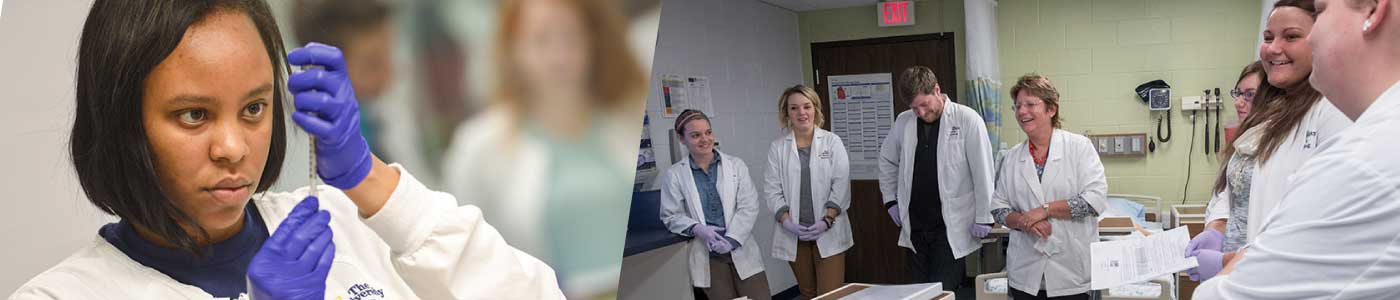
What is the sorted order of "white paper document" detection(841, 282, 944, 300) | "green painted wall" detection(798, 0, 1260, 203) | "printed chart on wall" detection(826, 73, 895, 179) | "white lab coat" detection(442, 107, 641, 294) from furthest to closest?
"printed chart on wall" detection(826, 73, 895, 179) → "green painted wall" detection(798, 0, 1260, 203) → "white paper document" detection(841, 282, 944, 300) → "white lab coat" detection(442, 107, 641, 294)

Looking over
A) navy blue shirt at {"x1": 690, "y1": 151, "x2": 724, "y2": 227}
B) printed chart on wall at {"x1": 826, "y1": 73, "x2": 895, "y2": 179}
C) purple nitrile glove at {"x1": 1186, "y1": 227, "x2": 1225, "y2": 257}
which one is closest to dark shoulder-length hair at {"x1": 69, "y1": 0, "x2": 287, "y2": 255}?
purple nitrile glove at {"x1": 1186, "y1": 227, "x2": 1225, "y2": 257}

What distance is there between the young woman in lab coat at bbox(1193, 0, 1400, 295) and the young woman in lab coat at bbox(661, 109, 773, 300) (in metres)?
2.85

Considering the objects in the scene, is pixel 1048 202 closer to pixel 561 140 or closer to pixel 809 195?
pixel 809 195

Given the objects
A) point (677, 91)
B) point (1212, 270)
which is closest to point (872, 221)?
point (677, 91)

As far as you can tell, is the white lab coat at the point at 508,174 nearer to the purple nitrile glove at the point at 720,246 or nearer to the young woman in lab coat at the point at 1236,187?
the young woman in lab coat at the point at 1236,187

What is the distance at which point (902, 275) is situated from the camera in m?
5.81

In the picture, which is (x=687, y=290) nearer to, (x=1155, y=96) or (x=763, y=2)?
(x=763, y=2)

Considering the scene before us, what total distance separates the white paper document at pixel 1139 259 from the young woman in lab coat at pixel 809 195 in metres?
1.83

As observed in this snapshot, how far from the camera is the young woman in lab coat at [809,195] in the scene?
4.16 meters

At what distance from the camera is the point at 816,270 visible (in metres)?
4.27

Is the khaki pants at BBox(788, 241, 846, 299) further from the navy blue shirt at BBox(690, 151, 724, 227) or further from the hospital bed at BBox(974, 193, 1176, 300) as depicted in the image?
the hospital bed at BBox(974, 193, 1176, 300)

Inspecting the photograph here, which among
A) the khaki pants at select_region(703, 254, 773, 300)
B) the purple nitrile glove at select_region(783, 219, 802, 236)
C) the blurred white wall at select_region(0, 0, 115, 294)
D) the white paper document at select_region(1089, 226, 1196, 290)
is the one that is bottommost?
the khaki pants at select_region(703, 254, 773, 300)

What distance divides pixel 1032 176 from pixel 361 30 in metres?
2.67

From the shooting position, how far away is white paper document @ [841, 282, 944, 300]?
2.44 m
